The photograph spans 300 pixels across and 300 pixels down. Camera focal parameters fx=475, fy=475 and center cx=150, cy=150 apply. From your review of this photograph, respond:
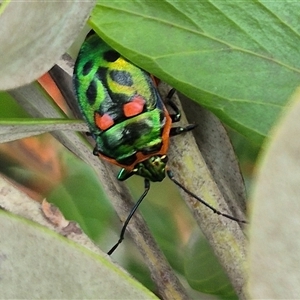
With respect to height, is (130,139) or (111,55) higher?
(111,55)

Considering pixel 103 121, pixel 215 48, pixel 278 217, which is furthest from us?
pixel 103 121

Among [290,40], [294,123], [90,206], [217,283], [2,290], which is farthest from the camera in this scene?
[90,206]

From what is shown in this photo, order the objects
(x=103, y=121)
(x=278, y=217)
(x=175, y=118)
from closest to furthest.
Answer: (x=278, y=217)
(x=175, y=118)
(x=103, y=121)

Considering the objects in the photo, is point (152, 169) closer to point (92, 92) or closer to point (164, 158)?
point (164, 158)

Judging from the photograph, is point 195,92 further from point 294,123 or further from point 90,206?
point 90,206

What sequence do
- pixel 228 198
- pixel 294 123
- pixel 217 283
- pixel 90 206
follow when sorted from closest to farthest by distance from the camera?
pixel 294 123 → pixel 228 198 → pixel 217 283 → pixel 90 206

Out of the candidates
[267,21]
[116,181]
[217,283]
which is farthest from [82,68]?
[217,283]

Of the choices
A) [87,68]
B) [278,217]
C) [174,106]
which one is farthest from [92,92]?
[278,217]
